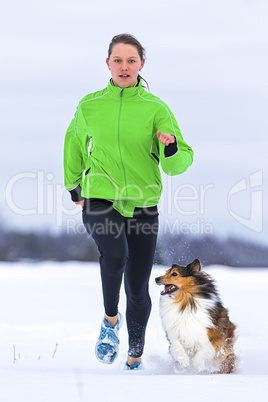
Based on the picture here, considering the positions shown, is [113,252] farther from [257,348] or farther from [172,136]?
[257,348]

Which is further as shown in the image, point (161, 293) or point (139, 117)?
point (161, 293)

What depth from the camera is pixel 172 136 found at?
13.3 feet

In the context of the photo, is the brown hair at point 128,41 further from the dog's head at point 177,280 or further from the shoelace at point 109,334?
the shoelace at point 109,334

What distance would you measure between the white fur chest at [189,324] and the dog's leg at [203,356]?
39 millimetres

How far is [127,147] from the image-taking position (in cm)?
419

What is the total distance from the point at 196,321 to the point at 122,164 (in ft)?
4.85

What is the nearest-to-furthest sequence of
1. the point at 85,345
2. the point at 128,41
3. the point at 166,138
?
1. the point at 166,138
2. the point at 128,41
3. the point at 85,345

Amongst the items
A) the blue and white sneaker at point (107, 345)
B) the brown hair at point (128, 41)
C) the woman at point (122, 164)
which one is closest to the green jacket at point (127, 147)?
the woman at point (122, 164)

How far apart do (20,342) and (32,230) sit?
1409 centimetres

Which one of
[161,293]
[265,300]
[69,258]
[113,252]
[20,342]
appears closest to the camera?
[113,252]

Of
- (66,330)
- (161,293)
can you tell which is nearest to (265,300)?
(66,330)

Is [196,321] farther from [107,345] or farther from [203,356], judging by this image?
[107,345]

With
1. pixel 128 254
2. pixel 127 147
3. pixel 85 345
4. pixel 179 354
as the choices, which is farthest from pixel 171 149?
pixel 85 345

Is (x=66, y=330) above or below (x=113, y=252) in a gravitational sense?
below
